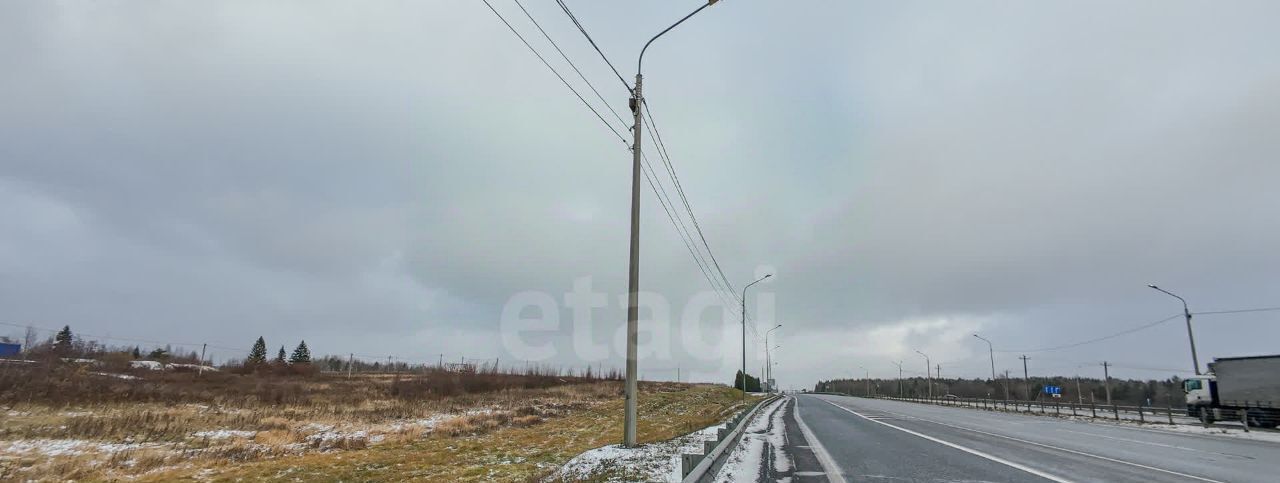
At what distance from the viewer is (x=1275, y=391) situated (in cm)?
2983

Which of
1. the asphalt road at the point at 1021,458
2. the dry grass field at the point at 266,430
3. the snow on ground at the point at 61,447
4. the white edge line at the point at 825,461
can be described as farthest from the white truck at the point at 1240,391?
the snow on ground at the point at 61,447

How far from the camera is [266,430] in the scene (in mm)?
23953

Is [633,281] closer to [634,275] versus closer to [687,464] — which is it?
[634,275]

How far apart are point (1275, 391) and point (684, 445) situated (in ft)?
118

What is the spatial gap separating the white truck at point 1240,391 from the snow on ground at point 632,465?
34.1 meters

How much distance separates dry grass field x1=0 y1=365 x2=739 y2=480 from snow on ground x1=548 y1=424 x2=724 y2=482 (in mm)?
2214

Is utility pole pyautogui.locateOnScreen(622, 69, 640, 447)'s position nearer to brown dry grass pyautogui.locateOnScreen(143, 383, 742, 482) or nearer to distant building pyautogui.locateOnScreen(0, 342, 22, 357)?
brown dry grass pyautogui.locateOnScreen(143, 383, 742, 482)

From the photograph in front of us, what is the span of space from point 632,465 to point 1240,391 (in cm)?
4032

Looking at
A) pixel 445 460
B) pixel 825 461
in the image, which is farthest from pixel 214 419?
pixel 825 461

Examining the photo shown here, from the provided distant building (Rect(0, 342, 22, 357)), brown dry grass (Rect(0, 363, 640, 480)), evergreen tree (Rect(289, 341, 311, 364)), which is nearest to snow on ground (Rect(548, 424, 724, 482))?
brown dry grass (Rect(0, 363, 640, 480))

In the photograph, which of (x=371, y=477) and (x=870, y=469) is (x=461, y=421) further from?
(x=870, y=469)

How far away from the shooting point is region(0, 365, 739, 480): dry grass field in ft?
53.0

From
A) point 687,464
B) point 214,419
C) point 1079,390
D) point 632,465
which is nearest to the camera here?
point 687,464

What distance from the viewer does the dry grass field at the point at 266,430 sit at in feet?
53.0
